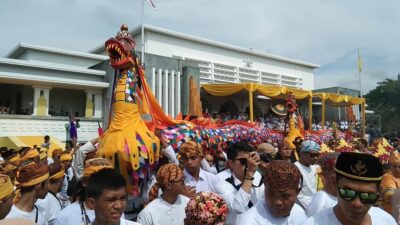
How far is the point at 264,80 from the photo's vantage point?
83.1 feet

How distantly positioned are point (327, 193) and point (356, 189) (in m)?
Result: 1.13

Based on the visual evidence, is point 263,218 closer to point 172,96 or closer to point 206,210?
point 206,210

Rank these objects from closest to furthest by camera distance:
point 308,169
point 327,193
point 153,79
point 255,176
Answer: point 327,193, point 255,176, point 308,169, point 153,79

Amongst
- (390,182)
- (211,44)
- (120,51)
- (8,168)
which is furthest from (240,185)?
(211,44)

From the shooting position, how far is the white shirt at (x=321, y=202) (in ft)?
9.27

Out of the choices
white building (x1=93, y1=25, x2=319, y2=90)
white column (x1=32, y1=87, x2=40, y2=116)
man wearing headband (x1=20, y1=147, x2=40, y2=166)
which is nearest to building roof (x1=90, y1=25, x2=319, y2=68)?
white building (x1=93, y1=25, x2=319, y2=90)

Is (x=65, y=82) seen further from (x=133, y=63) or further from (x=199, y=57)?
(x=133, y=63)

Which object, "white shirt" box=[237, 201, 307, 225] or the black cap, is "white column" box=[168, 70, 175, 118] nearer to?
"white shirt" box=[237, 201, 307, 225]

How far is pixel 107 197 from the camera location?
7.03ft

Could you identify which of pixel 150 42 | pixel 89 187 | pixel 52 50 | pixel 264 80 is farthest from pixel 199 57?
pixel 89 187

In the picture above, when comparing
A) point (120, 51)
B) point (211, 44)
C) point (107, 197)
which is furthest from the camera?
point (211, 44)

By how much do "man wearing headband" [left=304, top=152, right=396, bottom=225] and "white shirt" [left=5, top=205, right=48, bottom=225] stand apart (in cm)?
209

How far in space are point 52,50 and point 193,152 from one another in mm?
18098

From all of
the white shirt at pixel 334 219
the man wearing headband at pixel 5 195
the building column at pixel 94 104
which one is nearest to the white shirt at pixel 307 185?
the white shirt at pixel 334 219
